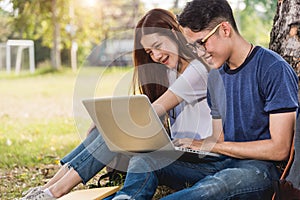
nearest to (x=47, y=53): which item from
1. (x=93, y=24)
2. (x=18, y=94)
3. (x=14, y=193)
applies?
(x=93, y=24)

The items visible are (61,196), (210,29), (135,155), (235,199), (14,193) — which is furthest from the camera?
(14,193)

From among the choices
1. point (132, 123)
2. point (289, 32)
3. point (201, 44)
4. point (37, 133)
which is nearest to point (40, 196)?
point (132, 123)

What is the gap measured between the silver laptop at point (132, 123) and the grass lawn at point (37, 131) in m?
0.59

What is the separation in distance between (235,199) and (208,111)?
766mm

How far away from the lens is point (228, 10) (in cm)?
246

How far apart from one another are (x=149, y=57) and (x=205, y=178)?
41.0 inches

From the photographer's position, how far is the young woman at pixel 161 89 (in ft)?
9.49

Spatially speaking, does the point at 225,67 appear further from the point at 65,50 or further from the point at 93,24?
the point at 65,50

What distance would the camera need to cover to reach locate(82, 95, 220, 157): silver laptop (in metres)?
2.38

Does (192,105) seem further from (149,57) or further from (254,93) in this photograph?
(254,93)

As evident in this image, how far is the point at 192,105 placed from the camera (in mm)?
2951

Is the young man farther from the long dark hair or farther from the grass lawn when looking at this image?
the grass lawn

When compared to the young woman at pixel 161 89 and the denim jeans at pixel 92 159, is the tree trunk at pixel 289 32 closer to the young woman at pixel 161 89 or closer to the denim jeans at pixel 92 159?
the young woman at pixel 161 89

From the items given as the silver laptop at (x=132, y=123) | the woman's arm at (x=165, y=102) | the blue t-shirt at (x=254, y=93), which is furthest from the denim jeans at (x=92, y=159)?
the blue t-shirt at (x=254, y=93)
